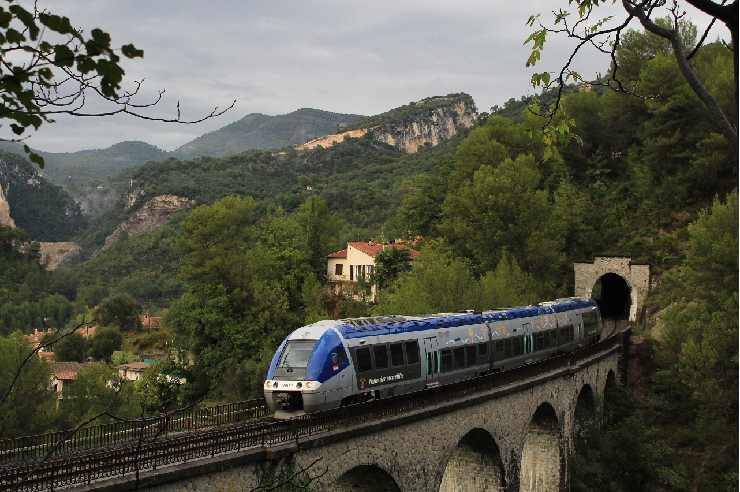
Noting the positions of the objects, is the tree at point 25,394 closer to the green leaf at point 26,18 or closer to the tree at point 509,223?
the tree at point 509,223

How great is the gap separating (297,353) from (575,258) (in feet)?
150

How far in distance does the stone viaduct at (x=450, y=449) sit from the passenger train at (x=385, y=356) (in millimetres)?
1024

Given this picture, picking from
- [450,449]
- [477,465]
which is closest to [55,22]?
[450,449]

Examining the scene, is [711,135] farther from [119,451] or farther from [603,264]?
[119,451]

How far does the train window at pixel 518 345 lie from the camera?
31.9m

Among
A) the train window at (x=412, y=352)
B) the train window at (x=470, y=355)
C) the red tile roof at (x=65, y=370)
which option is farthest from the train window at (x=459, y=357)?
the red tile roof at (x=65, y=370)

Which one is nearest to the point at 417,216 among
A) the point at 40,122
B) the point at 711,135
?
the point at 711,135

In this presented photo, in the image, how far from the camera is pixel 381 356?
73.3ft

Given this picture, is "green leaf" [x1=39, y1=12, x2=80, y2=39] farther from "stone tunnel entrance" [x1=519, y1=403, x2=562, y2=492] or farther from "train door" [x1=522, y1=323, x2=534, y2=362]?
"stone tunnel entrance" [x1=519, y1=403, x2=562, y2=492]

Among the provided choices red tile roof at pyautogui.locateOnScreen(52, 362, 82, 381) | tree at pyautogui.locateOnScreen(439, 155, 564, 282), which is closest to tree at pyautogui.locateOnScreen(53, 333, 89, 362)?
red tile roof at pyautogui.locateOnScreen(52, 362, 82, 381)

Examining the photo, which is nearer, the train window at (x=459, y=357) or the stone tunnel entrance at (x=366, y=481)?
the stone tunnel entrance at (x=366, y=481)

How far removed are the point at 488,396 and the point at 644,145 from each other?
47.6 m

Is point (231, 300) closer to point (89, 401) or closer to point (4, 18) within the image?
point (89, 401)

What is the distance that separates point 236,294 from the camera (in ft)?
182
